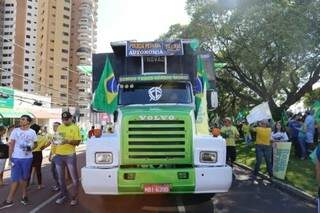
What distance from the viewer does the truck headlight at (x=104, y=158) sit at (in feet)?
28.0

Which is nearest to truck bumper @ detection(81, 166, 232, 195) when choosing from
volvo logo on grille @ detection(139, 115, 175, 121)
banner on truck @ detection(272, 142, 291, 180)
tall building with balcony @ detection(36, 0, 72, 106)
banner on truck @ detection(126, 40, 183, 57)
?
volvo logo on grille @ detection(139, 115, 175, 121)

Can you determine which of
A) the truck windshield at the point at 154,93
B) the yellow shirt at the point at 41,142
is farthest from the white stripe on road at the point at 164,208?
the yellow shirt at the point at 41,142

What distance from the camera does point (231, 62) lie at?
32.6 m

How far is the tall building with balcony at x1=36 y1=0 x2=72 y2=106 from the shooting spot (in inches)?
4491

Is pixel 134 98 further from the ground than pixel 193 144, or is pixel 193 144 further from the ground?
pixel 134 98

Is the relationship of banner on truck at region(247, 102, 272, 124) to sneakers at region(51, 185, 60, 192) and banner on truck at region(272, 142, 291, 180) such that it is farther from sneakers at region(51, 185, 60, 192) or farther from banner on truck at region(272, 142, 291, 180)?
sneakers at region(51, 185, 60, 192)

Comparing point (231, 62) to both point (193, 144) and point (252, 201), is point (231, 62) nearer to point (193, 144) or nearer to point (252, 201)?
point (252, 201)

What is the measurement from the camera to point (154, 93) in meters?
10.2

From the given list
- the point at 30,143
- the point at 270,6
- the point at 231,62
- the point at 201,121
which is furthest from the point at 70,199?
the point at 231,62

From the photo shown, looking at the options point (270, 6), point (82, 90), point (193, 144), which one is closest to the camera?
point (193, 144)

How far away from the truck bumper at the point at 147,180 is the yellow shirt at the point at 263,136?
6512 millimetres

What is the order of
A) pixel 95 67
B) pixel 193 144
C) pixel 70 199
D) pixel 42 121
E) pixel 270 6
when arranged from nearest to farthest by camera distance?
pixel 193 144
pixel 70 199
pixel 95 67
pixel 270 6
pixel 42 121

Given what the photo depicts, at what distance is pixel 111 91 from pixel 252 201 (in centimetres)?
390

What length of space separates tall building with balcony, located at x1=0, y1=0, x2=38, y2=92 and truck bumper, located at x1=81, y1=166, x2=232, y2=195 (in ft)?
333
